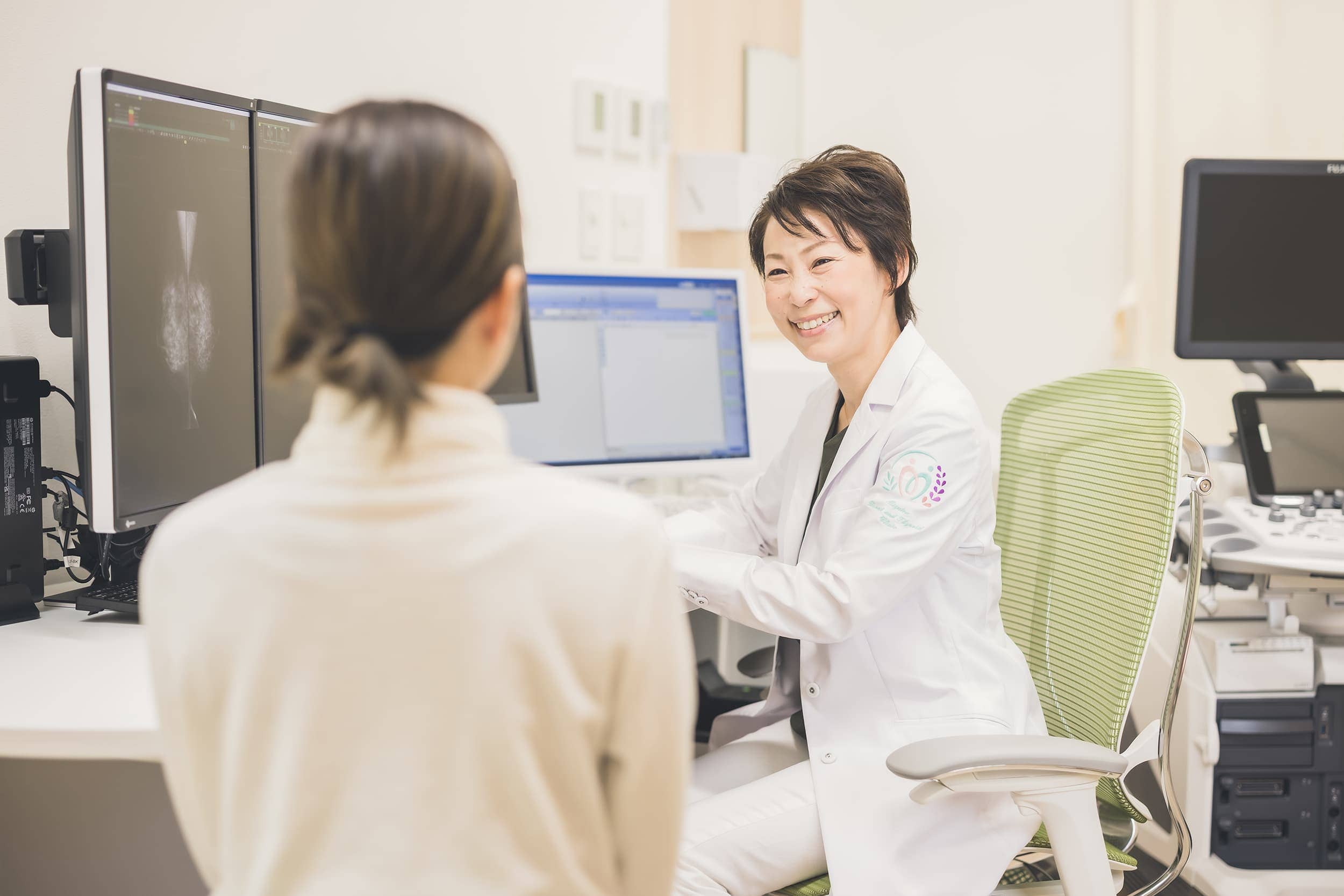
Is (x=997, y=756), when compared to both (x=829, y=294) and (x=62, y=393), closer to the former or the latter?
(x=829, y=294)

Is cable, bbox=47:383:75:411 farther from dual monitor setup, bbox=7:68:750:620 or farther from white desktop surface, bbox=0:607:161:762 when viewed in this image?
white desktop surface, bbox=0:607:161:762

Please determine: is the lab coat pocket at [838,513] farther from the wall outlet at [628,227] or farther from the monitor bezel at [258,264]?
the wall outlet at [628,227]

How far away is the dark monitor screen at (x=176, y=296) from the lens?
1.21 m

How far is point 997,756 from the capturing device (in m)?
1.03

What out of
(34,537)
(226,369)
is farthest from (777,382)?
(34,537)

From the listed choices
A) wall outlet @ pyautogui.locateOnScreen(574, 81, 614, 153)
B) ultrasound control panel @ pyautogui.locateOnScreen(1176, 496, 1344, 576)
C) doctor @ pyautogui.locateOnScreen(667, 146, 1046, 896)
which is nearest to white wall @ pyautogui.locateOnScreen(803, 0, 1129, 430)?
wall outlet @ pyautogui.locateOnScreen(574, 81, 614, 153)

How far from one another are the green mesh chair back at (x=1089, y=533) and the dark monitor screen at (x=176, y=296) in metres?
1.02

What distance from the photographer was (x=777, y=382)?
2584mm

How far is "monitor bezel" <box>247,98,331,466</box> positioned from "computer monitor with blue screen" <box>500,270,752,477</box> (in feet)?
1.69

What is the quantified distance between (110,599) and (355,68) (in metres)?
1.07

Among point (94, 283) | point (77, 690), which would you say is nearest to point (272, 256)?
point (94, 283)

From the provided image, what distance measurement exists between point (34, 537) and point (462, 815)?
3.43 feet

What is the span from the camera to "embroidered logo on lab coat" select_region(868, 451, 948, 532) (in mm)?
1210

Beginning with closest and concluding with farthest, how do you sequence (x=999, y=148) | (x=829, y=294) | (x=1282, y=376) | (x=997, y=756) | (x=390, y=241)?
1. (x=390, y=241)
2. (x=997, y=756)
3. (x=829, y=294)
4. (x=1282, y=376)
5. (x=999, y=148)
